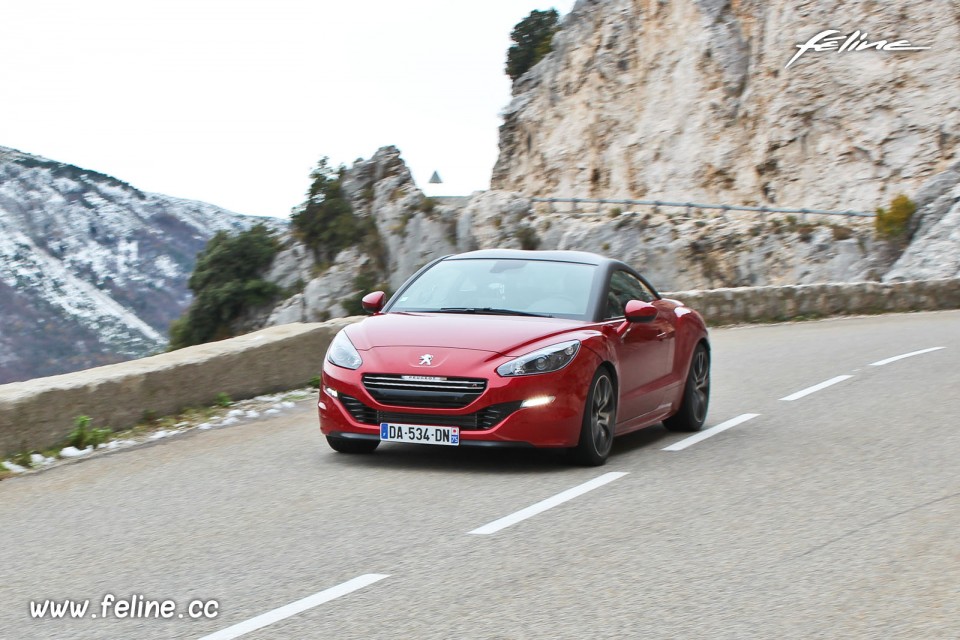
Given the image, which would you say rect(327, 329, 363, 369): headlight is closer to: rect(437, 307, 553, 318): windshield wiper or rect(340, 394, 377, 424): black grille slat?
rect(340, 394, 377, 424): black grille slat

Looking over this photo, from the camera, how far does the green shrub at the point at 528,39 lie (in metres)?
89.1

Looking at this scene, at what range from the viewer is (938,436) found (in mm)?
9523

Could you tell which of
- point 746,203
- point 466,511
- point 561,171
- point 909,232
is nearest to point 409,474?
point 466,511

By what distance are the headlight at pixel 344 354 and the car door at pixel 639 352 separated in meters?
1.78

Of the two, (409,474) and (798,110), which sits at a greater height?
(798,110)

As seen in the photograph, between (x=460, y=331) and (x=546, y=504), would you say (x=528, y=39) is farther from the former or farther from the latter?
(x=546, y=504)

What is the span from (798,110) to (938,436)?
4275 centimetres

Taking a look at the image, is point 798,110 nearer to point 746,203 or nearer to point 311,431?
point 746,203

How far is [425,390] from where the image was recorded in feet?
26.0

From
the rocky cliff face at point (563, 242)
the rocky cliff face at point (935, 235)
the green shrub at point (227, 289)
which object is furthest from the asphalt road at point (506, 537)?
the green shrub at point (227, 289)

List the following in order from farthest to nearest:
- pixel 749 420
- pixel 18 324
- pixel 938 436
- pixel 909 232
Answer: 1. pixel 18 324
2. pixel 909 232
3. pixel 749 420
4. pixel 938 436

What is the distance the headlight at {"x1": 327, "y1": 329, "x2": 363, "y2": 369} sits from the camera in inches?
324

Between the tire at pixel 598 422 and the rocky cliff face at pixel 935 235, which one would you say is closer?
the tire at pixel 598 422

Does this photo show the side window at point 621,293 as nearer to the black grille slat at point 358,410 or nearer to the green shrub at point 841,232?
the black grille slat at point 358,410
